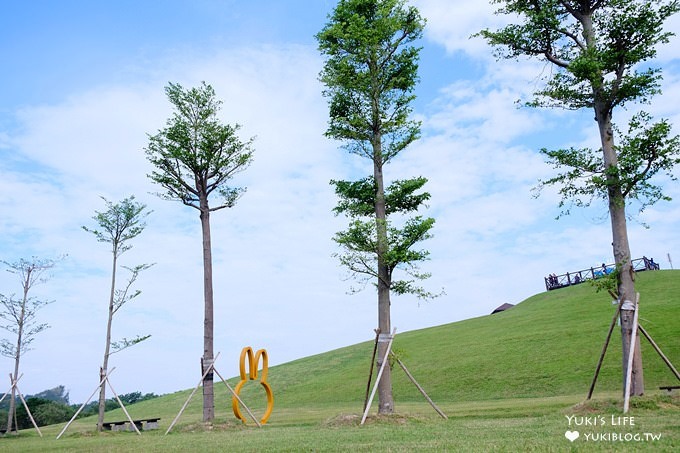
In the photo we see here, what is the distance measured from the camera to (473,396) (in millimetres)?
28859

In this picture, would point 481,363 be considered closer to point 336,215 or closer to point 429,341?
point 429,341

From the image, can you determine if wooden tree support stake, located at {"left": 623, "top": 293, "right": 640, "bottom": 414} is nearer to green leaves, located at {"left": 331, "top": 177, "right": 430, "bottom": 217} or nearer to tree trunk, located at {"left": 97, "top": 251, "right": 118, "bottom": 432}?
green leaves, located at {"left": 331, "top": 177, "right": 430, "bottom": 217}

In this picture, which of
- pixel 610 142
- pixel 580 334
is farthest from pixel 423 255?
pixel 580 334

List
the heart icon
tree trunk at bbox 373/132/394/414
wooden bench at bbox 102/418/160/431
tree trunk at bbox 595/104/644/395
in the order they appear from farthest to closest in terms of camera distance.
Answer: wooden bench at bbox 102/418/160/431
tree trunk at bbox 373/132/394/414
tree trunk at bbox 595/104/644/395
the heart icon

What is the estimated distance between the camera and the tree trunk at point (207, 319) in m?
20.0

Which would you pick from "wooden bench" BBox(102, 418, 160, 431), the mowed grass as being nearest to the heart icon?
the mowed grass

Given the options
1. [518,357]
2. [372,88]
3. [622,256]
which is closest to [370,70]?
[372,88]

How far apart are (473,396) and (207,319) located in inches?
614

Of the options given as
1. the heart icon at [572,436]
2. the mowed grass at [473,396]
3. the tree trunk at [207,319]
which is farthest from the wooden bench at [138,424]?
the heart icon at [572,436]

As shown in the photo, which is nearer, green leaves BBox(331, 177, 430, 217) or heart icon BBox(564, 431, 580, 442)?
heart icon BBox(564, 431, 580, 442)

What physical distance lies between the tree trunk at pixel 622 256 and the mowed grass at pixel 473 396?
4.07 ft

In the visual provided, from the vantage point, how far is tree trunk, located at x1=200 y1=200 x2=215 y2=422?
20047mm

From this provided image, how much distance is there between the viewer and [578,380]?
90.7 ft

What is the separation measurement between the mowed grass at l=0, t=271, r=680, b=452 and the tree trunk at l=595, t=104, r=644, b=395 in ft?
4.07
